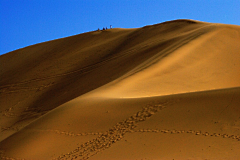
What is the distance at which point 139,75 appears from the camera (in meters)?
16.2

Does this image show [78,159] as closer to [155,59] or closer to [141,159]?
[141,159]

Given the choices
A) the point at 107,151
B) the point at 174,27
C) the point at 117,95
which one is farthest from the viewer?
the point at 174,27

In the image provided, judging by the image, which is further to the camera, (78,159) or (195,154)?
(78,159)

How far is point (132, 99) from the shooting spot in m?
11.7

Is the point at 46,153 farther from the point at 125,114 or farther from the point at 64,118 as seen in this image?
the point at 125,114

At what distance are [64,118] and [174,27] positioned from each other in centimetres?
1899

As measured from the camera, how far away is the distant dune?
8.92 metres

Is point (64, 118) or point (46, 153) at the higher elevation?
point (64, 118)

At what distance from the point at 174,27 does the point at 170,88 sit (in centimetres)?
1514

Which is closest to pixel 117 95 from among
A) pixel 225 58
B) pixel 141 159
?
pixel 141 159

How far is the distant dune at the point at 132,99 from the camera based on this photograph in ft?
29.3

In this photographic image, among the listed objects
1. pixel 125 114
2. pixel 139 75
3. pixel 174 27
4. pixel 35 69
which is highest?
pixel 174 27

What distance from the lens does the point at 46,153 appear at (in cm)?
1064

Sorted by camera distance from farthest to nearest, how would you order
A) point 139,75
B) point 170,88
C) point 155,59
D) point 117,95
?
1. point 155,59
2. point 139,75
3. point 170,88
4. point 117,95
